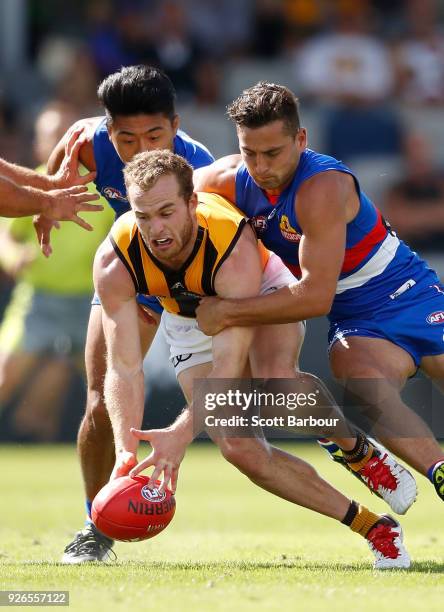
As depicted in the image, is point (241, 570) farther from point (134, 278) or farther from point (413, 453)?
point (134, 278)

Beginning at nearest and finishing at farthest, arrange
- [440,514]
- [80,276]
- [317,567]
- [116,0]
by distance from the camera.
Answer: [317,567] → [440,514] → [80,276] → [116,0]

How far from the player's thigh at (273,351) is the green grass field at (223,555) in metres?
1.03

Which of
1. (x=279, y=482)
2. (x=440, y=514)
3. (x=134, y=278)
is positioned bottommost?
(x=440, y=514)

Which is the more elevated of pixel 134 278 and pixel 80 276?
pixel 134 278

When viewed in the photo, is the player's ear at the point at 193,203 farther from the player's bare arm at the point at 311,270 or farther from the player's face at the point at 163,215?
the player's bare arm at the point at 311,270

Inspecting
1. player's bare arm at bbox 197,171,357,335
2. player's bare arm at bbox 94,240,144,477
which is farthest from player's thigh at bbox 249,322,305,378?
player's bare arm at bbox 94,240,144,477

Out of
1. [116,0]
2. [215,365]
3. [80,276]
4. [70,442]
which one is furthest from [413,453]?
[116,0]

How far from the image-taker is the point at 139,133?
7.34 metres

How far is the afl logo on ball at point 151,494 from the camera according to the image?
6293 mm

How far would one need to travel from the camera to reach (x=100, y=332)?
7496 mm

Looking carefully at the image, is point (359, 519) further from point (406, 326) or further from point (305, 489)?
point (406, 326)

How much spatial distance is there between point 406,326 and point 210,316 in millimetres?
1256

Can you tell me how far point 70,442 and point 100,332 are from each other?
665 cm

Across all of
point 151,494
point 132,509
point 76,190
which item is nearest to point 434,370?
point 151,494
